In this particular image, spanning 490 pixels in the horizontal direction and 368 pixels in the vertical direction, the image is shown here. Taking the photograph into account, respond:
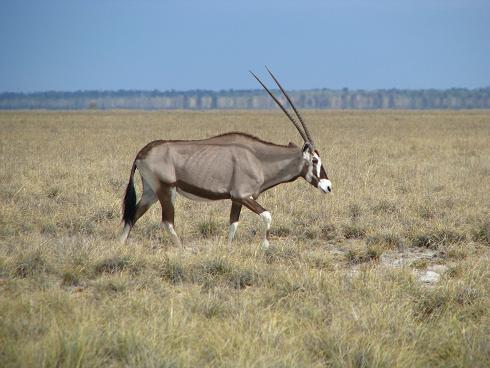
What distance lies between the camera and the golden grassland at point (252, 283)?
469cm

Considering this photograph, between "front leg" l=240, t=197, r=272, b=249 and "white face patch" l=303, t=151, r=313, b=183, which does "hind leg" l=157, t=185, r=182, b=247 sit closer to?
"front leg" l=240, t=197, r=272, b=249

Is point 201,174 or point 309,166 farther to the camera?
point 309,166

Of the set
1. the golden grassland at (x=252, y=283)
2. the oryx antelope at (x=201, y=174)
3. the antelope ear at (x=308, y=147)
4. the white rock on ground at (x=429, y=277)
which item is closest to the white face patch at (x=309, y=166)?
the antelope ear at (x=308, y=147)

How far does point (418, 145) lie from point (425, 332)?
20232 mm

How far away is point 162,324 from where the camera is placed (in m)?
5.04

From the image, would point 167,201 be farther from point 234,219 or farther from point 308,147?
point 308,147

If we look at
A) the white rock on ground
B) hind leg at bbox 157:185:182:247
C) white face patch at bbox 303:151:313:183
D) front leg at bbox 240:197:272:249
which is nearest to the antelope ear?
white face patch at bbox 303:151:313:183

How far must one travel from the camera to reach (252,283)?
668 centimetres

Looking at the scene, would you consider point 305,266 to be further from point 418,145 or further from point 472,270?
point 418,145

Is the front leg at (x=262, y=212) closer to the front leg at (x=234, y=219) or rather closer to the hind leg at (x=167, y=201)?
the front leg at (x=234, y=219)

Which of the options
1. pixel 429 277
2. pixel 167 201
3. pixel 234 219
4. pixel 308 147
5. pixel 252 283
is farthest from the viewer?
pixel 308 147

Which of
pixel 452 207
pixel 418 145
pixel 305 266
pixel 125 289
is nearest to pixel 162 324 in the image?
pixel 125 289

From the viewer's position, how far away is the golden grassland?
4.69 metres

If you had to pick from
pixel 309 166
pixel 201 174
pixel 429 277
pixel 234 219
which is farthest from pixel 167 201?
pixel 429 277
